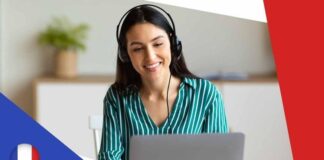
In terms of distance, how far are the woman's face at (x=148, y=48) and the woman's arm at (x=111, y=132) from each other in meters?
0.05

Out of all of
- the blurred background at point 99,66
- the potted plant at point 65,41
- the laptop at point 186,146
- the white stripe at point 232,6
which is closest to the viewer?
the laptop at point 186,146

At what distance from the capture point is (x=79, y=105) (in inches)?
42.4

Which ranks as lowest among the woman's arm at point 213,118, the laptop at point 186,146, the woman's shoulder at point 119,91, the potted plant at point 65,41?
the laptop at point 186,146

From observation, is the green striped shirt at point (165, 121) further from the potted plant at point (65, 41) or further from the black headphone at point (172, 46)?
the potted plant at point (65, 41)

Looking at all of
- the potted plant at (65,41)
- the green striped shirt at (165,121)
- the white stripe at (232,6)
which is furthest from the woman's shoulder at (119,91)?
the potted plant at (65,41)

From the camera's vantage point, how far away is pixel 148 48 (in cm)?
51

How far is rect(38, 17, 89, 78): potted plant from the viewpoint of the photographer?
3.98ft

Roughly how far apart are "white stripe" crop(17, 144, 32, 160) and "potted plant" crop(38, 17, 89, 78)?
64 centimetres

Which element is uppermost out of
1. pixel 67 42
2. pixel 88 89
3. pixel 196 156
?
pixel 67 42

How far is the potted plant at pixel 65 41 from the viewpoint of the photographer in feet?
3.98

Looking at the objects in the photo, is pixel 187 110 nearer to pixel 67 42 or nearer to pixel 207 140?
pixel 207 140

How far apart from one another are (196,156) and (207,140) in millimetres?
20

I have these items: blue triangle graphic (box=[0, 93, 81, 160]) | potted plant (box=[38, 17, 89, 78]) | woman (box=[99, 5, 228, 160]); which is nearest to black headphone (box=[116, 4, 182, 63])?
woman (box=[99, 5, 228, 160])

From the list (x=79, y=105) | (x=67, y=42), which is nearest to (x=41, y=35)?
(x=67, y=42)
